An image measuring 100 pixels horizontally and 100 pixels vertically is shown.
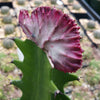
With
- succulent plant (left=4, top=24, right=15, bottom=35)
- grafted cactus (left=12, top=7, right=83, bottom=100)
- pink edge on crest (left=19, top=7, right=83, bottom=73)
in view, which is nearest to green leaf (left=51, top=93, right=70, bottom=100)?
grafted cactus (left=12, top=7, right=83, bottom=100)

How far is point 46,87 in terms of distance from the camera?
0.63 m

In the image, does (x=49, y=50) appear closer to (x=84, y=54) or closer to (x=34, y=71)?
(x=34, y=71)

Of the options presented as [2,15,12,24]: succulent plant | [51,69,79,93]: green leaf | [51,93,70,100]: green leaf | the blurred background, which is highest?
[51,69,79,93]: green leaf

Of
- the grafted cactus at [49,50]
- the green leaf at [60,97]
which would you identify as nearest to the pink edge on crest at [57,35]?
the grafted cactus at [49,50]

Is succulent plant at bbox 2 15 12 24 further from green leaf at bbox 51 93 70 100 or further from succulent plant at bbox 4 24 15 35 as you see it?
green leaf at bbox 51 93 70 100

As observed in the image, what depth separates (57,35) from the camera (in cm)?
50

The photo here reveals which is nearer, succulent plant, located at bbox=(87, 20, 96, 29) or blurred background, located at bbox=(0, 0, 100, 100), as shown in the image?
blurred background, located at bbox=(0, 0, 100, 100)

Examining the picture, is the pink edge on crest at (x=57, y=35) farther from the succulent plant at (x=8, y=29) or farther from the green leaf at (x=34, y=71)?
the succulent plant at (x=8, y=29)

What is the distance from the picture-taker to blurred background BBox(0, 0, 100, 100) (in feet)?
6.56

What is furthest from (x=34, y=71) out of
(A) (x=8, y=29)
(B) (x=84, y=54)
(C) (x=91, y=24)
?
(C) (x=91, y=24)

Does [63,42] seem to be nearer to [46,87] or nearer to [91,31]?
[46,87]

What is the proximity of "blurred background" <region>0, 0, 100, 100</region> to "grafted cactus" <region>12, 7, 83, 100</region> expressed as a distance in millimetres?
73

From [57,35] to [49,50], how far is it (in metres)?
0.05

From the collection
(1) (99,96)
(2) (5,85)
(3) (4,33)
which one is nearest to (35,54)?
(2) (5,85)
